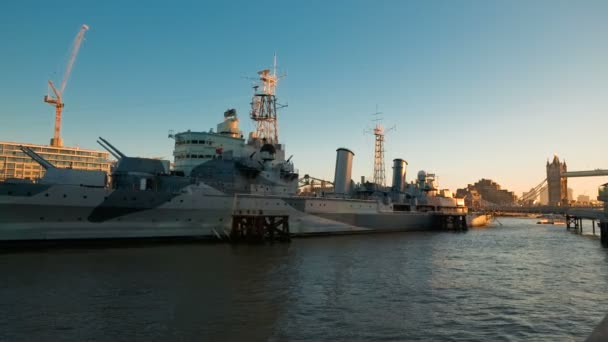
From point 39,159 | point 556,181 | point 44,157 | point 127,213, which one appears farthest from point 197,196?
point 556,181

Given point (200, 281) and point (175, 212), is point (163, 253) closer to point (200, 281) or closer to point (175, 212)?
point (175, 212)

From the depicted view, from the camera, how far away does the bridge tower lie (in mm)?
148000

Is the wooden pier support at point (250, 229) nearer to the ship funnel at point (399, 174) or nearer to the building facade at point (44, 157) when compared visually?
the ship funnel at point (399, 174)

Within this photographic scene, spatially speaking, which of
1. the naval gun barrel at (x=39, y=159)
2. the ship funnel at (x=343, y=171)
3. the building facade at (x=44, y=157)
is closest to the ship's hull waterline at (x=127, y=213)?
the naval gun barrel at (x=39, y=159)

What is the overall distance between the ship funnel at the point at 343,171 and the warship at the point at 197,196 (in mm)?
104

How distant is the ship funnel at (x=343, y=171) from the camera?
4081cm

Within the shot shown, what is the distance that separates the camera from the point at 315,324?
949 cm

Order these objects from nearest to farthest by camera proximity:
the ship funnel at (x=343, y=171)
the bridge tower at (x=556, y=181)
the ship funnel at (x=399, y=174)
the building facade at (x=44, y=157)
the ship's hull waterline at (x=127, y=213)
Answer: the ship's hull waterline at (x=127, y=213) → the ship funnel at (x=343, y=171) → the ship funnel at (x=399, y=174) → the building facade at (x=44, y=157) → the bridge tower at (x=556, y=181)

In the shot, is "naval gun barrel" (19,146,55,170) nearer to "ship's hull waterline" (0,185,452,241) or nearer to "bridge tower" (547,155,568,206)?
"ship's hull waterline" (0,185,452,241)

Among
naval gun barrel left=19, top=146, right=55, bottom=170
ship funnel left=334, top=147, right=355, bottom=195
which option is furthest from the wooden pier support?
ship funnel left=334, top=147, right=355, bottom=195

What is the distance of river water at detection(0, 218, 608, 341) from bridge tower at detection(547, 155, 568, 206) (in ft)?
496

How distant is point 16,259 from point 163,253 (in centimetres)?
599

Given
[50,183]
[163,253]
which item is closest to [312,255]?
[163,253]

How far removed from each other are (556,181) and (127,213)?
168m
